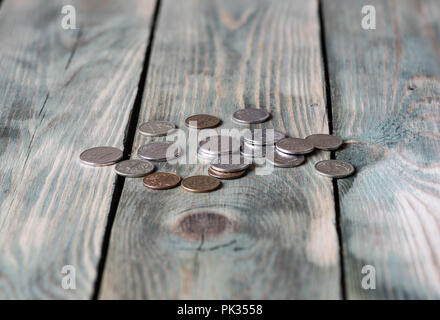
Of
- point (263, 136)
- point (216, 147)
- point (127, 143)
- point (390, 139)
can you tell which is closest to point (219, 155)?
point (216, 147)

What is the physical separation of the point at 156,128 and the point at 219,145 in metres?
0.18

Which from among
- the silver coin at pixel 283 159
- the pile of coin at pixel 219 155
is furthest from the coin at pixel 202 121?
the silver coin at pixel 283 159

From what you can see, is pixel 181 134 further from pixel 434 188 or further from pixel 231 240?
pixel 434 188

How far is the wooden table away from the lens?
101cm

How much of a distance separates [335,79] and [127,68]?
62 cm

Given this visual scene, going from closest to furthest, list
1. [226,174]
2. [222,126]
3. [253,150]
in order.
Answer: [226,174] < [253,150] < [222,126]

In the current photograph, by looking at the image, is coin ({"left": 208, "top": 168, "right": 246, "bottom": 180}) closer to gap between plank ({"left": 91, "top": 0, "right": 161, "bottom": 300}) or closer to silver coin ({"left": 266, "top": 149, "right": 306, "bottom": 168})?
silver coin ({"left": 266, "top": 149, "right": 306, "bottom": 168})

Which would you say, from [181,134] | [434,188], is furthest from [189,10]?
[434,188]

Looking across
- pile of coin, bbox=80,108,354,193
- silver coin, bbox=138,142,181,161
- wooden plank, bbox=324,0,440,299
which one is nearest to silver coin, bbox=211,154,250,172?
pile of coin, bbox=80,108,354,193

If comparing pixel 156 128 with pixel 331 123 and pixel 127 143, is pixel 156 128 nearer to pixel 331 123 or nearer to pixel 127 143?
pixel 127 143

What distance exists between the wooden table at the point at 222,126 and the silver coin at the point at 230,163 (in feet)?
0.10

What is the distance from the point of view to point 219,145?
1.38 metres

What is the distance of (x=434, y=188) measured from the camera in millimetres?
1235

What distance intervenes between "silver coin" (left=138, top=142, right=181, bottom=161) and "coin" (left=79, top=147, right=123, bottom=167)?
0.05m
